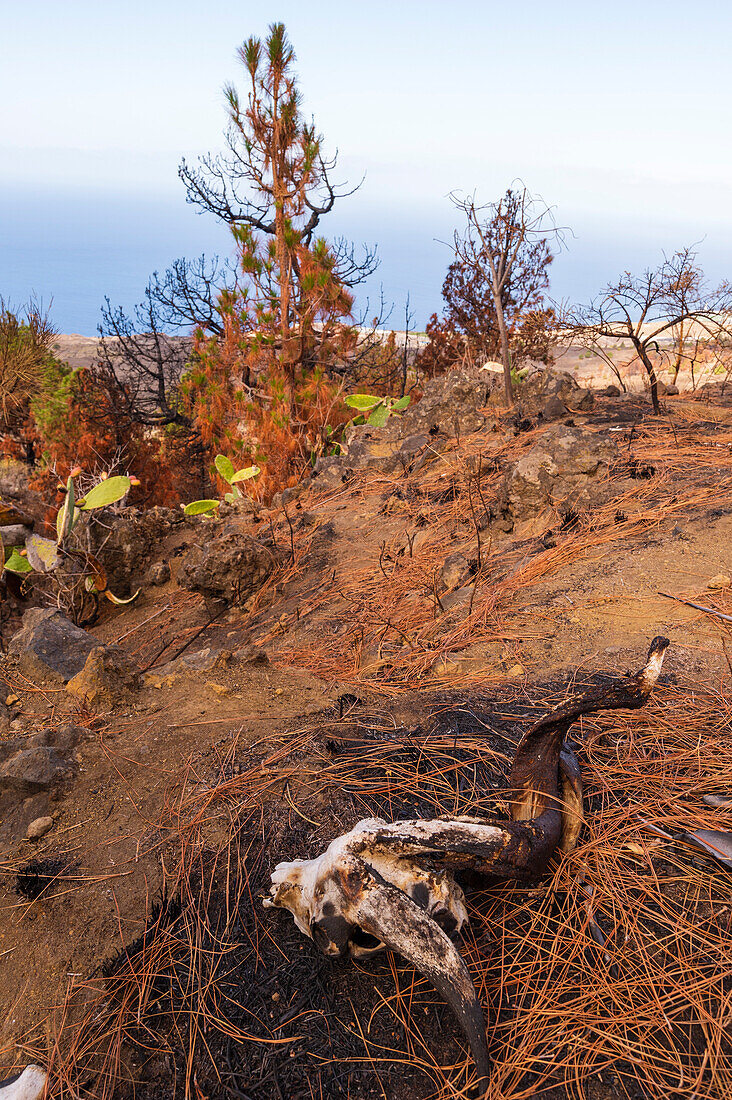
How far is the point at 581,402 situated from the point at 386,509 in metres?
2.67

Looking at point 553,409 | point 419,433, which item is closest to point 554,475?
point 553,409

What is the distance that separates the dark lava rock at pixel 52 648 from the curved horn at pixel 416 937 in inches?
106

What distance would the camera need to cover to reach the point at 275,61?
9.07 metres

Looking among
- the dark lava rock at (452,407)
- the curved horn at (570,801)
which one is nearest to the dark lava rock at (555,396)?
the dark lava rock at (452,407)

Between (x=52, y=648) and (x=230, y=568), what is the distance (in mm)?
1787

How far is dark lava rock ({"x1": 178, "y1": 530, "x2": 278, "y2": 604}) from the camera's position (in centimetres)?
546

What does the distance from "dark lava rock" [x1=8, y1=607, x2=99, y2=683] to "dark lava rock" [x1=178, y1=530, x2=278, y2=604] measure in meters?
1.30

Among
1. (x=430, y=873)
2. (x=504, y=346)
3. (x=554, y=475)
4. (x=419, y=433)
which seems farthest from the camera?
(x=419, y=433)

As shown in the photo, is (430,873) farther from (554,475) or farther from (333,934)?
(554,475)

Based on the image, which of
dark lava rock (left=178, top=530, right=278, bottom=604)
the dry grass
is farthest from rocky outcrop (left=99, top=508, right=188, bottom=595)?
the dry grass

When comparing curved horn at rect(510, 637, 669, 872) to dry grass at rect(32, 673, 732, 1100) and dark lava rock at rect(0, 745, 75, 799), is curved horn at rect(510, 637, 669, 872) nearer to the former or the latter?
dry grass at rect(32, 673, 732, 1100)

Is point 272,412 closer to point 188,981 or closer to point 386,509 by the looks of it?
point 386,509

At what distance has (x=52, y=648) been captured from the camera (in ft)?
12.9

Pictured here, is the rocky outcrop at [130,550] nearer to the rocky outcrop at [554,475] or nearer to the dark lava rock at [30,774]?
the rocky outcrop at [554,475]
